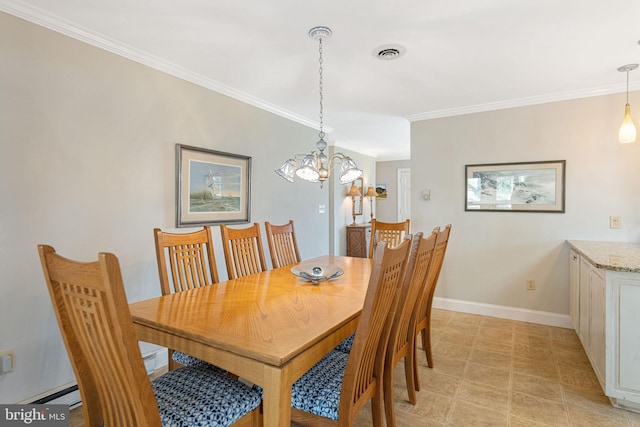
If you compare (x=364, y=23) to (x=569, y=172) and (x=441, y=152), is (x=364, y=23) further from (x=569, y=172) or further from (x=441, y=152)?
(x=569, y=172)

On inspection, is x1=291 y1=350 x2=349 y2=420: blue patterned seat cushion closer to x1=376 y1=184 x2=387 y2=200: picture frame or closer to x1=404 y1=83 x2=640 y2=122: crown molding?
x1=404 y1=83 x2=640 y2=122: crown molding

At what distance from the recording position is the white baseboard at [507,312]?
3340 millimetres

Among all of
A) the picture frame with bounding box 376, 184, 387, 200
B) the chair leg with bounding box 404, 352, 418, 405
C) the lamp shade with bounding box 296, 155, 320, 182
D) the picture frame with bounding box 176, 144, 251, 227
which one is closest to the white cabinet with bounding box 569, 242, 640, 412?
the chair leg with bounding box 404, 352, 418, 405

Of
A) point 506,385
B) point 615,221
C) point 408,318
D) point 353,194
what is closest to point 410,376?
point 408,318

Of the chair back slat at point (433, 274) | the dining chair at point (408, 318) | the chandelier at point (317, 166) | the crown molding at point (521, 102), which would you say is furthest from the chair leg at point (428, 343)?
the crown molding at point (521, 102)

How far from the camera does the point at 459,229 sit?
12.6 ft

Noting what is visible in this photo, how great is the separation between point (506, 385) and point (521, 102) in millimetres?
2762

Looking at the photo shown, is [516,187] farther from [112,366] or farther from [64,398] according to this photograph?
[64,398]

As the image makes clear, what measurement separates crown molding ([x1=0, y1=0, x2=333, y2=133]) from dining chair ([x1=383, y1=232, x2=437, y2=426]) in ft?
7.70

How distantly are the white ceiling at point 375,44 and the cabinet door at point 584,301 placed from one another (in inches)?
63.0

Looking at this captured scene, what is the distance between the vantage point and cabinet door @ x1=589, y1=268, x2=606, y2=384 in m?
2.08

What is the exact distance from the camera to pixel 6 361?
183 centimetres

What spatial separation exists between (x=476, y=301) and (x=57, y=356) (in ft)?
12.5

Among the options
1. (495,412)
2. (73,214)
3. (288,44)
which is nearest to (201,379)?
(73,214)
